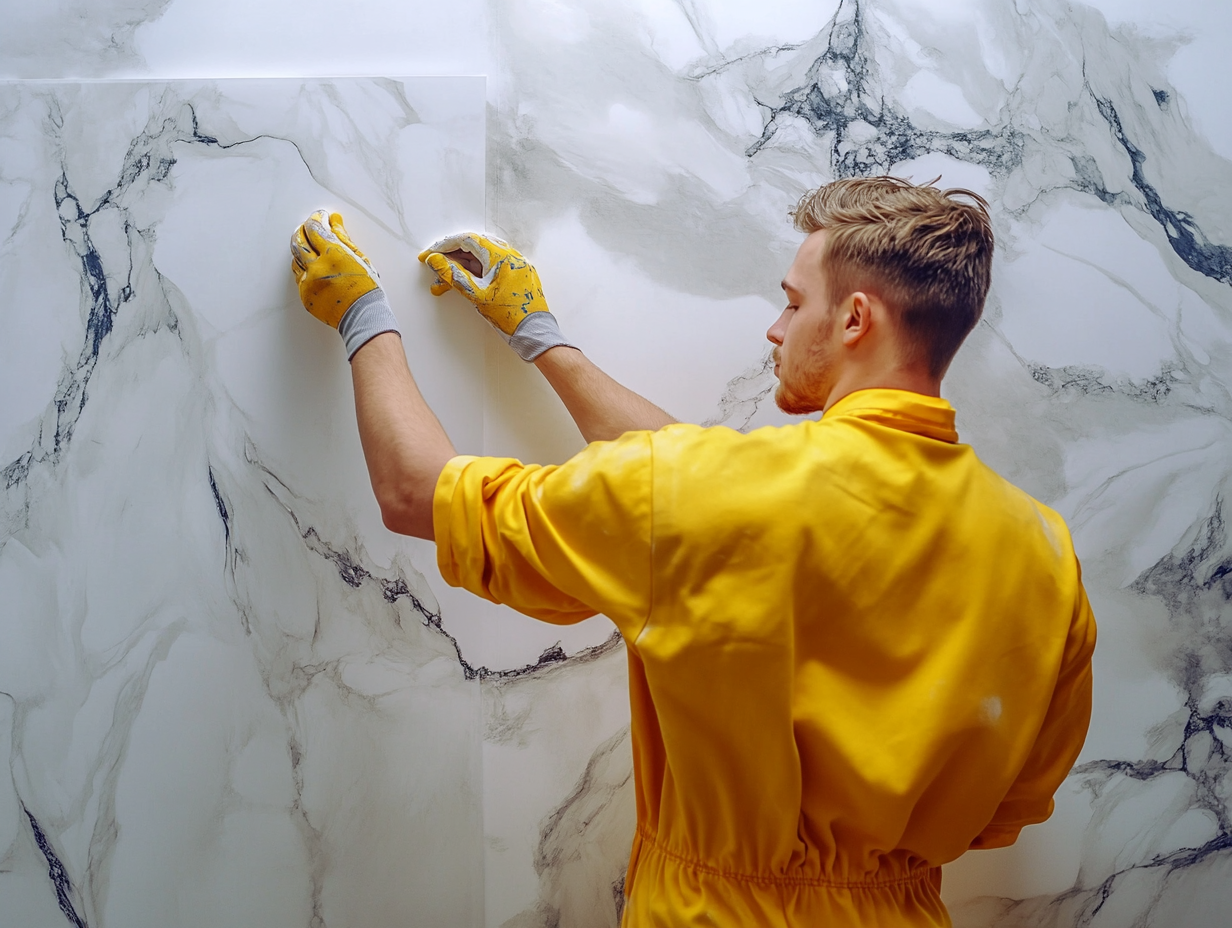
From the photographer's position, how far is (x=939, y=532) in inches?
34.3

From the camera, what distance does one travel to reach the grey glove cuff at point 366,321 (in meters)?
1.10

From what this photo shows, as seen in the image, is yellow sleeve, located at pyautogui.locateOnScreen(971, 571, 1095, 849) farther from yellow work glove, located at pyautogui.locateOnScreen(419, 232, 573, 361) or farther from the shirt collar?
yellow work glove, located at pyautogui.locateOnScreen(419, 232, 573, 361)

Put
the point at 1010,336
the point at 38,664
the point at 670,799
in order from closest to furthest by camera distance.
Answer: the point at 670,799
the point at 38,664
the point at 1010,336

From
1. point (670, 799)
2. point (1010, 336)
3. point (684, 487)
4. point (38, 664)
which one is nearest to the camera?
point (684, 487)

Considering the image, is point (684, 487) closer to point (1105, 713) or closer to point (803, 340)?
point (803, 340)

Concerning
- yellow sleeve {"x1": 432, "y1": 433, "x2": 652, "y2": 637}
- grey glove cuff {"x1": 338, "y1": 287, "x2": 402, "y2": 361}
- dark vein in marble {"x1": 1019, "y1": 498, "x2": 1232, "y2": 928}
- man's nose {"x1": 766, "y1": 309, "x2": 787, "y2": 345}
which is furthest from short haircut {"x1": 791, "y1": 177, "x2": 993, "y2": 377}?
dark vein in marble {"x1": 1019, "y1": 498, "x2": 1232, "y2": 928}

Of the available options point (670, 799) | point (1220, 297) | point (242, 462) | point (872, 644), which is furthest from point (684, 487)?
point (1220, 297)

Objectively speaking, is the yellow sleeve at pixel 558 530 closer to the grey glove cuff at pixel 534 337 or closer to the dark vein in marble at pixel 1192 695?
the grey glove cuff at pixel 534 337

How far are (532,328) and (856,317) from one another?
47 centimetres

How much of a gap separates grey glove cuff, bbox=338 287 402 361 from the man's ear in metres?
0.56

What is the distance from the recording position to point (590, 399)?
1.20 meters

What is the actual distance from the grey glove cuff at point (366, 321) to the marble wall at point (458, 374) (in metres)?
0.12

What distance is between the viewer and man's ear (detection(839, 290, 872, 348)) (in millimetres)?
923

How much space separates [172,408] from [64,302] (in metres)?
0.21
